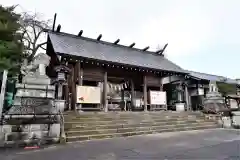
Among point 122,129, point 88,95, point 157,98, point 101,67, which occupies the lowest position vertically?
point 122,129

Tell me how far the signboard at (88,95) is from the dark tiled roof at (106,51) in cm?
204

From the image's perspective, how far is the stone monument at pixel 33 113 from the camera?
6.01 metres

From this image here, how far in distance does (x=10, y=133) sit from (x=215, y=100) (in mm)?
12056

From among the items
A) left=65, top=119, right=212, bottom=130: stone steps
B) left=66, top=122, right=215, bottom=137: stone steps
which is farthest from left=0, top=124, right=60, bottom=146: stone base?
left=65, top=119, right=212, bottom=130: stone steps

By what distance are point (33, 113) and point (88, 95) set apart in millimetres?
5000

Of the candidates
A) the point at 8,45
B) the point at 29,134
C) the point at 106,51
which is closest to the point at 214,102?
the point at 106,51

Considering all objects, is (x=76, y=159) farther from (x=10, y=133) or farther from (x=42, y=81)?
(x=42, y=81)

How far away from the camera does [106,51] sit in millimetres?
15156

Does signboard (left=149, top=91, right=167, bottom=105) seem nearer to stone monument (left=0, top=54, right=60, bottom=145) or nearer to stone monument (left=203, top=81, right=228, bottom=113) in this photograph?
stone monument (left=203, top=81, right=228, bottom=113)

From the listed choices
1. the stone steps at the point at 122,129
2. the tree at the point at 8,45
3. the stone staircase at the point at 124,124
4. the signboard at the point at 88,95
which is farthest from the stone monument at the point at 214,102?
the tree at the point at 8,45

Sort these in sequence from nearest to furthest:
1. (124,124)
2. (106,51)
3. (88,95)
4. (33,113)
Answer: (33,113)
(124,124)
(88,95)
(106,51)

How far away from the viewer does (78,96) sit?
10.9m

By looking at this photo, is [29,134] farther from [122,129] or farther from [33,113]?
[122,129]

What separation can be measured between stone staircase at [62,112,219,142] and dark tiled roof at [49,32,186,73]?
4096 millimetres
